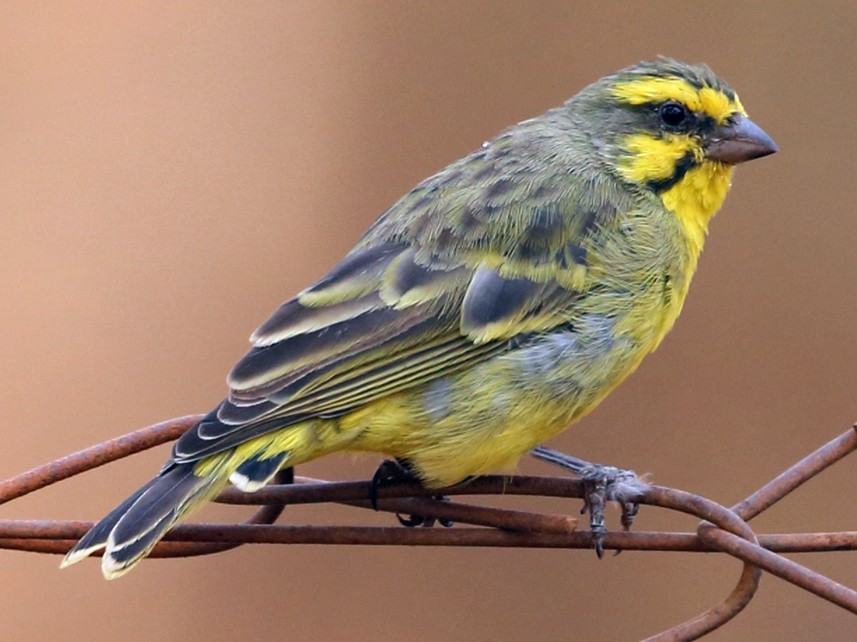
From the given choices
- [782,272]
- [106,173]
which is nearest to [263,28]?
[106,173]

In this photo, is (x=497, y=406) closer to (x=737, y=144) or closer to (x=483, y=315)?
(x=483, y=315)

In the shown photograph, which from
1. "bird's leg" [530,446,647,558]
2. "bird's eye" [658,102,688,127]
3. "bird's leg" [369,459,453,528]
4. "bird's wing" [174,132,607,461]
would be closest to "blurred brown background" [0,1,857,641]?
"bird's leg" [369,459,453,528]

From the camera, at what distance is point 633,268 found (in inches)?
191

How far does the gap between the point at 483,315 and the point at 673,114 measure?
1.26 meters

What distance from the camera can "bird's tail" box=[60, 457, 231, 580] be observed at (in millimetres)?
3715

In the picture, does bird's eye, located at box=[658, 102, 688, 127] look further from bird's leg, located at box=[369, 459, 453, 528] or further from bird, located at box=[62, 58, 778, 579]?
bird's leg, located at box=[369, 459, 453, 528]

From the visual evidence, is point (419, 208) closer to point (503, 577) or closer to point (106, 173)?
point (503, 577)

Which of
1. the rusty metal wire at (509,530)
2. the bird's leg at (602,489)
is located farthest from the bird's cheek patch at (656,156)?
the rusty metal wire at (509,530)

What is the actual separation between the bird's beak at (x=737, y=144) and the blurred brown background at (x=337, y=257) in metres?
2.30

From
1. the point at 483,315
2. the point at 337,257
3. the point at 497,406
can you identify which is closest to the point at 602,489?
the point at 497,406

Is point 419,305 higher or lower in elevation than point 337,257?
higher

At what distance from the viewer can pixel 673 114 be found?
5387 mm

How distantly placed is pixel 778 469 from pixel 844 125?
1782 mm

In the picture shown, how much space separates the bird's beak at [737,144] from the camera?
17.2 ft
